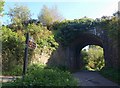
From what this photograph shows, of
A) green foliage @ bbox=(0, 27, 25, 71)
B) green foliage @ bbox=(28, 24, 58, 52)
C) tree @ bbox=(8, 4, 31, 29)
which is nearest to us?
green foliage @ bbox=(0, 27, 25, 71)

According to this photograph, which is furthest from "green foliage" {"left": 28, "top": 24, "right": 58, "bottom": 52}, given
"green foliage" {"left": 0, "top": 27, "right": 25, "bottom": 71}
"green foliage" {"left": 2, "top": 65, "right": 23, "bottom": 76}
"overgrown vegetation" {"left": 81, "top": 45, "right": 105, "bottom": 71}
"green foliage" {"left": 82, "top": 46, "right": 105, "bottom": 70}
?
"green foliage" {"left": 82, "top": 46, "right": 105, "bottom": 70}

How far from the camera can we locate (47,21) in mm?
23047

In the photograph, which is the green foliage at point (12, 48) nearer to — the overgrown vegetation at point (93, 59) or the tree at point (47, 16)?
the tree at point (47, 16)

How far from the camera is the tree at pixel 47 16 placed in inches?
906

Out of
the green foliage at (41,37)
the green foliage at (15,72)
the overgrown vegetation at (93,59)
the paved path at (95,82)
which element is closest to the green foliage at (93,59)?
the overgrown vegetation at (93,59)

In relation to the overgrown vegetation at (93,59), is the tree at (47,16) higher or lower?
higher

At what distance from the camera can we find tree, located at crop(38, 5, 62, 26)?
75.5 ft

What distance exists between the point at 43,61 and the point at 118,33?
651cm

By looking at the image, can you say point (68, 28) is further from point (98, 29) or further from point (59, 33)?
point (98, 29)

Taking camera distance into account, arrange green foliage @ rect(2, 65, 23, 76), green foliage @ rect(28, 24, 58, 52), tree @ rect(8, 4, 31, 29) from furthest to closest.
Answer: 1. tree @ rect(8, 4, 31, 29)
2. green foliage @ rect(28, 24, 58, 52)
3. green foliage @ rect(2, 65, 23, 76)

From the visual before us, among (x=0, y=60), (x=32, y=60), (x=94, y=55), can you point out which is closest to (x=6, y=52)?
(x=0, y=60)

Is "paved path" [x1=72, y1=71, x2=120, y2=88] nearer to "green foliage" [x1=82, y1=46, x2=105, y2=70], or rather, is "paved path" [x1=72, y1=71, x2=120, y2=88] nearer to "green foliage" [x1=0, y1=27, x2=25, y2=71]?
"green foliage" [x1=0, y1=27, x2=25, y2=71]

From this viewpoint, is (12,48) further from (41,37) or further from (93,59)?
(93,59)

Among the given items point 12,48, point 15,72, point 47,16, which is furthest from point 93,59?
point 15,72
